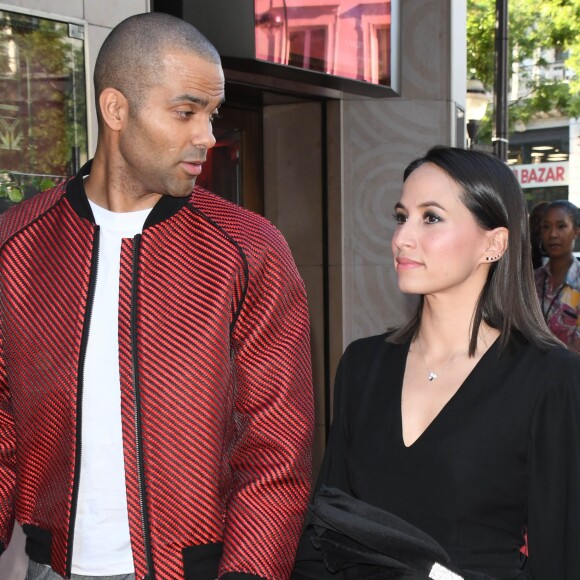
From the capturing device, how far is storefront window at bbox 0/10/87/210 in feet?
17.1

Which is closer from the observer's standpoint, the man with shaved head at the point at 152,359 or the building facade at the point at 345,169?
the man with shaved head at the point at 152,359

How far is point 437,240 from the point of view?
306 centimetres

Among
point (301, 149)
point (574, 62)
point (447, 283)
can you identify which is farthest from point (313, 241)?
point (574, 62)

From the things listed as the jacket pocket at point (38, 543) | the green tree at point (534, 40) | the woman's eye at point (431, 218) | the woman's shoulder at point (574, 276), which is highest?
the green tree at point (534, 40)

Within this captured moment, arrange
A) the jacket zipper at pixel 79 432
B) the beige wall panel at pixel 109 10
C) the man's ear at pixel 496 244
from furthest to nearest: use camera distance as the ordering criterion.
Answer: the beige wall panel at pixel 109 10 → the man's ear at pixel 496 244 → the jacket zipper at pixel 79 432

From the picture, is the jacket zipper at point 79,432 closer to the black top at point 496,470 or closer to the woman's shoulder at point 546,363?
the black top at point 496,470

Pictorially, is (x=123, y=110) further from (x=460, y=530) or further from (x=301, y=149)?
(x=301, y=149)

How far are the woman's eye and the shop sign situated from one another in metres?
30.4

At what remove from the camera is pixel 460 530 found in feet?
9.31

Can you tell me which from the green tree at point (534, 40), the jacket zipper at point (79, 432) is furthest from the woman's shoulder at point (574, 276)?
the green tree at point (534, 40)

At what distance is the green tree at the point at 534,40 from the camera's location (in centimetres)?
2444

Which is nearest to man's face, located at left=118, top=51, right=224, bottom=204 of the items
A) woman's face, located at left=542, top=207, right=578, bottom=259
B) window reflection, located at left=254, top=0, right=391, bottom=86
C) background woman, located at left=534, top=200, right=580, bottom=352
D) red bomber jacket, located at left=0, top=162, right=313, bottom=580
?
red bomber jacket, located at left=0, top=162, right=313, bottom=580

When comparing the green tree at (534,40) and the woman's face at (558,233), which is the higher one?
the green tree at (534,40)

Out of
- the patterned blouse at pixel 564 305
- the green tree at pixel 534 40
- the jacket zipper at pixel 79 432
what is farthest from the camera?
the green tree at pixel 534 40
